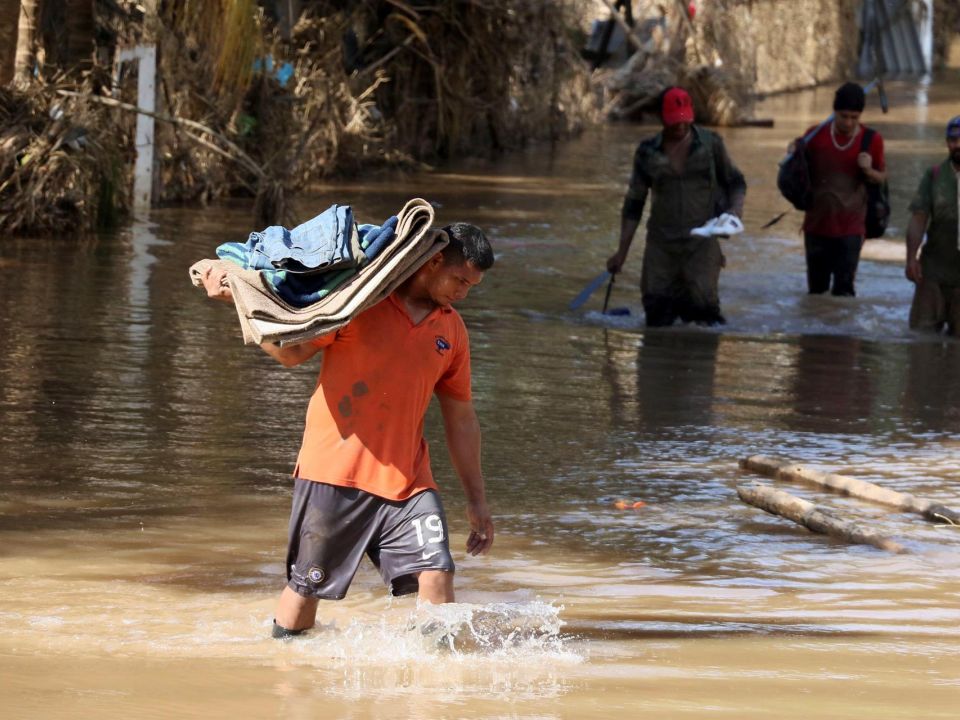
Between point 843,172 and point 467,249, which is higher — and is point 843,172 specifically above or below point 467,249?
above

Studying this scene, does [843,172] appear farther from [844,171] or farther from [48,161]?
[48,161]

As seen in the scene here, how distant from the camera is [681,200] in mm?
10594

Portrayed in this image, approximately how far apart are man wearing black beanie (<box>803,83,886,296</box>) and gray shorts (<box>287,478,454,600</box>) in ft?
25.3

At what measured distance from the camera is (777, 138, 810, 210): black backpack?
11.6 metres

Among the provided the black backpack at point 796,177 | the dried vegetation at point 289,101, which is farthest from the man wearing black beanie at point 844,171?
the dried vegetation at point 289,101

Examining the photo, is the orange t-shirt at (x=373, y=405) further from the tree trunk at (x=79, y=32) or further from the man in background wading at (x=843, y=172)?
the tree trunk at (x=79, y=32)

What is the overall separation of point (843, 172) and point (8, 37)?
720cm

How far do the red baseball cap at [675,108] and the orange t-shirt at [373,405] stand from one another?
6115mm

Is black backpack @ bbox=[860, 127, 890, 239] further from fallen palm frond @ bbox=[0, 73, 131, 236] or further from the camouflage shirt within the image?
fallen palm frond @ bbox=[0, 73, 131, 236]

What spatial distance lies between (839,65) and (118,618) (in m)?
45.6

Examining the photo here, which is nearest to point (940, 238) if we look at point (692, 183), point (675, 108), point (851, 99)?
point (851, 99)

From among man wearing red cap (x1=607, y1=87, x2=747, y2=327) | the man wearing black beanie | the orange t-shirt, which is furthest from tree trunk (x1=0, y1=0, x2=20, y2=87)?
the orange t-shirt

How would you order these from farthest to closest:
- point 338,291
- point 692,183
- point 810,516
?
point 692,183 → point 810,516 → point 338,291

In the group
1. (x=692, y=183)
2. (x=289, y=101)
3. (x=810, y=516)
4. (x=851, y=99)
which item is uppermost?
(x=289, y=101)
